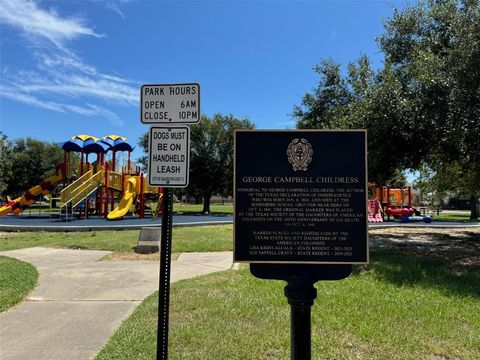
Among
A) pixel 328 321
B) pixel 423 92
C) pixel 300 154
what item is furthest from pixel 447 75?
pixel 300 154

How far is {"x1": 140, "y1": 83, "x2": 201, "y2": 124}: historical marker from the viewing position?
381 cm

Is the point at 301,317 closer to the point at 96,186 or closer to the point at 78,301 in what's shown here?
the point at 78,301

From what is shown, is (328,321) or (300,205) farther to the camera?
(328,321)

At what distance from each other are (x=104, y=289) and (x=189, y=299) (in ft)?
5.62

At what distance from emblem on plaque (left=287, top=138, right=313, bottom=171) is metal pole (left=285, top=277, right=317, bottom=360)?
0.89 m

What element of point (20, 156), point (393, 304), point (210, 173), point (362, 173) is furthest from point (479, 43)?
point (20, 156)

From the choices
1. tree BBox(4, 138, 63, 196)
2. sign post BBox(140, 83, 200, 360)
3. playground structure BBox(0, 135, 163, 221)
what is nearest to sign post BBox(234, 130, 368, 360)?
sign post BBox(140, 83, 200, 360)

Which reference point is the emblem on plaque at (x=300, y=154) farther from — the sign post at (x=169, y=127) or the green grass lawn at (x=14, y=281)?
the green grass lawn at (x=14, y=281)

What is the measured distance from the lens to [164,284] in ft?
11.9

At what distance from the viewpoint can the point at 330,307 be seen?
230 inches

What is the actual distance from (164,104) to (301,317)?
2070mm

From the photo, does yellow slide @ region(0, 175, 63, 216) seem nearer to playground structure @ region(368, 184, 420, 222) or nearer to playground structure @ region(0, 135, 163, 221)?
playground structure @ region(0, 135, 163, 221)

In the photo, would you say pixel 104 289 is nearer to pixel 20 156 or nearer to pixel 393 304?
pixel 393 304

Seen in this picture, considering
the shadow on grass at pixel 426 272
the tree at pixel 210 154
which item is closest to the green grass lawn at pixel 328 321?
the shadow on grass at pixel 426 272
